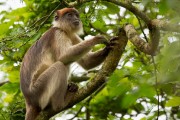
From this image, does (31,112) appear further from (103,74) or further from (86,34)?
(86,34)

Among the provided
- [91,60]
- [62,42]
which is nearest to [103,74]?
[91,60]

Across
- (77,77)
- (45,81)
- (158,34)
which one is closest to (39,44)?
(45,81)

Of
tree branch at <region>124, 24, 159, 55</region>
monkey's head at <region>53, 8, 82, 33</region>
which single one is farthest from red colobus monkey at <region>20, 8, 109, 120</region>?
tree branch at <region>124, 24, 159, 55</region>

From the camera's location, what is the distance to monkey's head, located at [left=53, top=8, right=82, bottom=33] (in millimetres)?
6269

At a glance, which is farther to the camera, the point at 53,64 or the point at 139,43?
the point at 53,64

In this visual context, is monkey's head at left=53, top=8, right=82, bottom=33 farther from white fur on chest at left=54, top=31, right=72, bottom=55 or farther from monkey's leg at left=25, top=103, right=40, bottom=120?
monkey's leg at left=25, top=103, right=40, bottom=120

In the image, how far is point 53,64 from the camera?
5.46 meters

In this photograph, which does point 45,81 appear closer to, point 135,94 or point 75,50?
point 75,50

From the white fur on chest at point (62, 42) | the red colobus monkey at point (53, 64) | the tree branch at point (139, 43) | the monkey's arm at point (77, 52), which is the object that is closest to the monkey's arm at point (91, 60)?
the red colobus monkey at point (53, 64)

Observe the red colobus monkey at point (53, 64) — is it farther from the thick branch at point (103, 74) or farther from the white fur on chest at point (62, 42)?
the thick branch at point (103, 74)

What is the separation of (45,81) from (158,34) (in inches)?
93.9

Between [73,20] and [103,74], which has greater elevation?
[73,20]

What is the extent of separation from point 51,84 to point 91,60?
790 millimetres

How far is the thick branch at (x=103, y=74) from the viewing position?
168 inches
